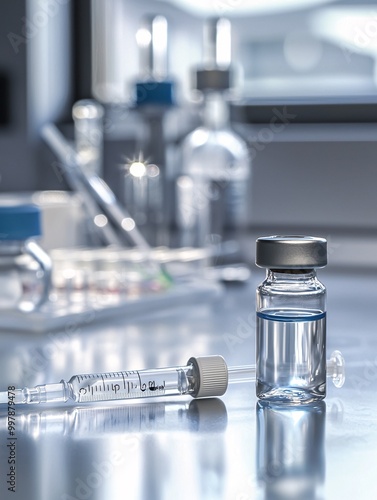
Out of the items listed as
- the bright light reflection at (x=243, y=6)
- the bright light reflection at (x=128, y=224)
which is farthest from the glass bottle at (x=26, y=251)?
the bright light reflection at (x=243, y=6)

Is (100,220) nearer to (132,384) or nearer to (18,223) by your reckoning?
(18,223)

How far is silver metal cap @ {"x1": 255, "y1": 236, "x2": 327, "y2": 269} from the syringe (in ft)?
0.41

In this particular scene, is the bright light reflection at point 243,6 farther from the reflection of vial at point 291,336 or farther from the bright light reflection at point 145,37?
the reflection of vial at point 291,336

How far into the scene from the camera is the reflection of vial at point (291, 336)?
868mm

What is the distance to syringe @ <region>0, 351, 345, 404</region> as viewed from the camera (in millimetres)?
884

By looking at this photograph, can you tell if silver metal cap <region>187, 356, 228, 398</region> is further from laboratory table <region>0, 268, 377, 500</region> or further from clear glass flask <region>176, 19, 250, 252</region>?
clear glass flask <region>176, 19, 250, 252</region>

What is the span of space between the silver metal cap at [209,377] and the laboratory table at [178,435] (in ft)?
0.04

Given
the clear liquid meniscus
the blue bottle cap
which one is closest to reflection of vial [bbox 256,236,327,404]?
the clear liquid meniscus

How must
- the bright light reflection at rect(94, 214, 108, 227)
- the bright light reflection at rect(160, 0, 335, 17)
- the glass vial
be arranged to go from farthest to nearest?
the bright light reflection at rect(160, 0, 335, 17) → the glass vial → the bright light reflection at rect(94, 214, 108, 227)

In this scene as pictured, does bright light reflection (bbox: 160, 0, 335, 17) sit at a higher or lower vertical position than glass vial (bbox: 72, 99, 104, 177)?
higher

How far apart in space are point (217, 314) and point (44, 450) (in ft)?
2.26

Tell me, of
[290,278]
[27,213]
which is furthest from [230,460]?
[27,213]

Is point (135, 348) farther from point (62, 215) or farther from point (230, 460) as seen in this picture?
point (62, 215)

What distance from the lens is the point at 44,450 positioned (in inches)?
29.2
